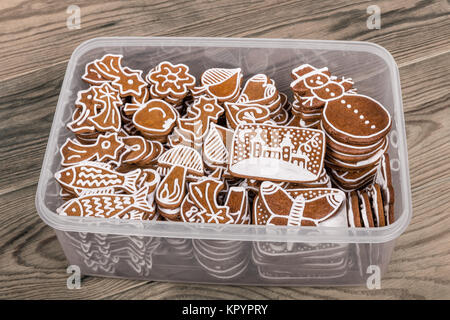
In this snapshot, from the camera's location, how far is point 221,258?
2.44 ft

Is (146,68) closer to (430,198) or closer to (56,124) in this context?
(56,124)

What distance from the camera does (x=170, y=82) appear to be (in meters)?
0.88

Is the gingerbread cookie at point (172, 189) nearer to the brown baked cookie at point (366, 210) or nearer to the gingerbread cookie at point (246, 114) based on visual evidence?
the gingerbread cookie at point (246, 114)

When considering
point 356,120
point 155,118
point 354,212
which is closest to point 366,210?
point 354,212

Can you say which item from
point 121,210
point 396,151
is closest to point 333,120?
point 396,151

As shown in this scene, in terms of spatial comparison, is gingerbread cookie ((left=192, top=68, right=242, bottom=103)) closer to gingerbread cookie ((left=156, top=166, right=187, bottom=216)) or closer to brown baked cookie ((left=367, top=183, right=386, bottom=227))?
gingerbread cookie ((left=156, top=166, right=187, bottom=216))

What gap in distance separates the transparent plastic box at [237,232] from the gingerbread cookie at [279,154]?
0.35 ft

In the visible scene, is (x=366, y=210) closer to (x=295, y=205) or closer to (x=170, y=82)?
(x=295, y=205)

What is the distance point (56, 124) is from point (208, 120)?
0.23 metres

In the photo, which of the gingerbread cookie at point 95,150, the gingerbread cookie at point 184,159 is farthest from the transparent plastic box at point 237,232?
the gingerbread cookie at point 184,159

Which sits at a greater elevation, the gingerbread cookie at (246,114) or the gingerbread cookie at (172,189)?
the gingerbread cookie at (246,114)

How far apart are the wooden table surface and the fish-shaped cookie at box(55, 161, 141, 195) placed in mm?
110

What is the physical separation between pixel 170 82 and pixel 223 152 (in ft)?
0.52

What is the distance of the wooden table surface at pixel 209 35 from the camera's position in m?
0.79
